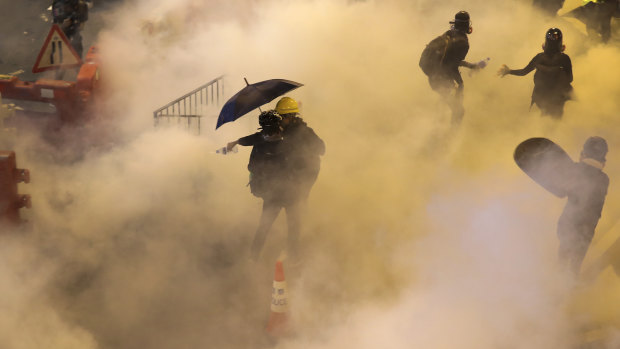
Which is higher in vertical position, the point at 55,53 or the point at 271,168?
the point at 55,53

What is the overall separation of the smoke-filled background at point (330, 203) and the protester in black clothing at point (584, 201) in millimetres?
367

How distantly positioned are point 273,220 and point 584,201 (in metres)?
2.88

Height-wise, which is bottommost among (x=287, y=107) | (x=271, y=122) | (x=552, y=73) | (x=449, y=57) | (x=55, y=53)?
(x=271, y=122)

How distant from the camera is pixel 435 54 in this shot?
372 inches

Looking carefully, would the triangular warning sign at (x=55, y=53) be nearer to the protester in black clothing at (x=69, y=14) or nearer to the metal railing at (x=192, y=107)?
the metal railing at (x=192, y=107)

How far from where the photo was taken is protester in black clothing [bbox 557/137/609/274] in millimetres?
6914

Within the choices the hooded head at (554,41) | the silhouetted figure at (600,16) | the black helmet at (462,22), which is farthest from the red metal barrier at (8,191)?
the silhouetted figure at (600,16)

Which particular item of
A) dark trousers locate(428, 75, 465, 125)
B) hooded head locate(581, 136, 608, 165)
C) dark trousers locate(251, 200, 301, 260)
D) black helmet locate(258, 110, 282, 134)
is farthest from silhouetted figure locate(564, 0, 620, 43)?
black helmet locate(258, 110, 282, 134)

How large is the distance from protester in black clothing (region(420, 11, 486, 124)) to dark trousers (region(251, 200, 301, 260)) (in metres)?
2.89

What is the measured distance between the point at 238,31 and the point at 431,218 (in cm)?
671

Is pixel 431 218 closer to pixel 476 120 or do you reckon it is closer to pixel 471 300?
pixel 471 300

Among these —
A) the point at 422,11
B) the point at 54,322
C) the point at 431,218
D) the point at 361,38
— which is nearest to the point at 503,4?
the point at 422,11

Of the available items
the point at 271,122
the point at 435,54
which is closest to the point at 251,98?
the point at 271,122

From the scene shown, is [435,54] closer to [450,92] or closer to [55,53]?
[450,92]
